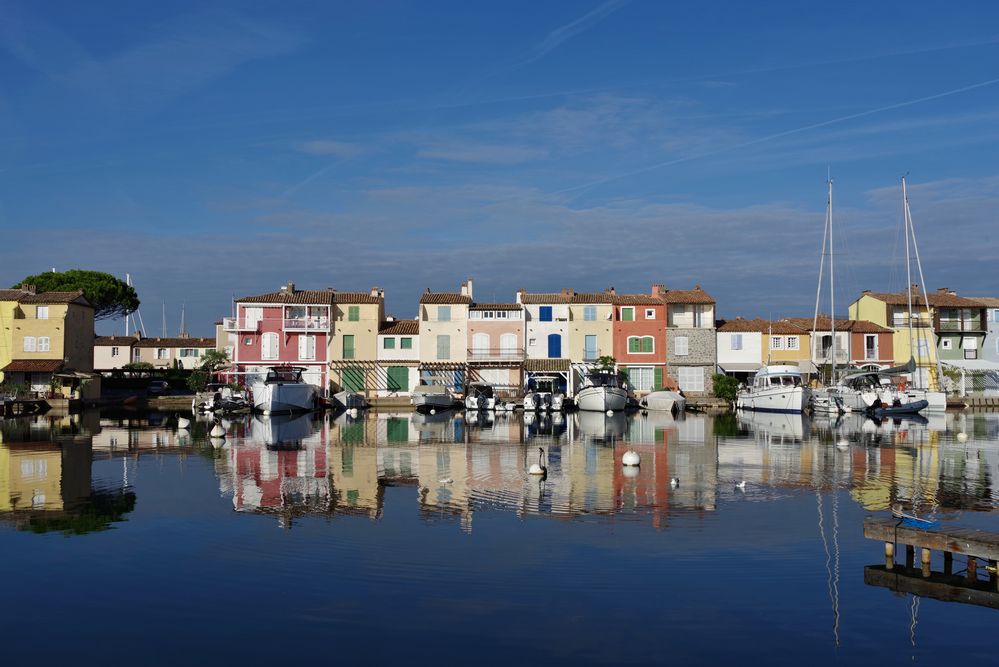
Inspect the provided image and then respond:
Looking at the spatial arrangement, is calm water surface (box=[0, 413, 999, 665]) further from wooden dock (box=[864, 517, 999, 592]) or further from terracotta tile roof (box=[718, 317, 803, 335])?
terracotta tile roof (box=[718, 317, 803, 335])

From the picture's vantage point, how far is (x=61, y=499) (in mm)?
22344

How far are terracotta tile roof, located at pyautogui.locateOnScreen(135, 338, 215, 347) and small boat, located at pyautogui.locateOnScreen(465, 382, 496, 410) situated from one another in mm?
37571

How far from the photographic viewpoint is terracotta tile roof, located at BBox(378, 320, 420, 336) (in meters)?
69.2

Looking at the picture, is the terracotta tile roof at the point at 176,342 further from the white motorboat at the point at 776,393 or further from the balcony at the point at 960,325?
the balcony at the point at 960,325

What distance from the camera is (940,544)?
45.0ft

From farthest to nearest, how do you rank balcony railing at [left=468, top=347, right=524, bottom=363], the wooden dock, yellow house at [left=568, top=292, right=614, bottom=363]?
yellow house at [left=568, top=292, right=614, bottom=363] < balcony railing at [left=468, top=347, right=524, bottom=363] < the wooden dock

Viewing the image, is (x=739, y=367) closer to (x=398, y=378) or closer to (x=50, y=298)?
(x=398, y=378)

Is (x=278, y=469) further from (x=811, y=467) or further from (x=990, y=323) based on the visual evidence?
(x=990, y=323)

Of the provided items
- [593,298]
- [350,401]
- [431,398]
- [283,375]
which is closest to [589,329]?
[593,298]

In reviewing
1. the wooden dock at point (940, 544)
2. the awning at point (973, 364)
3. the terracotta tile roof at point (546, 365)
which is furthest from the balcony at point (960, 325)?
the wooden dock at point (940, 544)

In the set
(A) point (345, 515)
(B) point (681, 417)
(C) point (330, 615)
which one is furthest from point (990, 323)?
(C) point (330, 615)

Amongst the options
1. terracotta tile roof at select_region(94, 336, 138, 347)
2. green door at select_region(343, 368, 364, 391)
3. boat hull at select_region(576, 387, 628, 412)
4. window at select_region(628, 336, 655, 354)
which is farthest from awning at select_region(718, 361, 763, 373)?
terracotta tile roof at select_region(94, 336, 138, 347)

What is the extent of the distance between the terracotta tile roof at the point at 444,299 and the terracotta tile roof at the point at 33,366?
Answer: 26153 millimetres

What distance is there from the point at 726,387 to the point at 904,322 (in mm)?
19926
